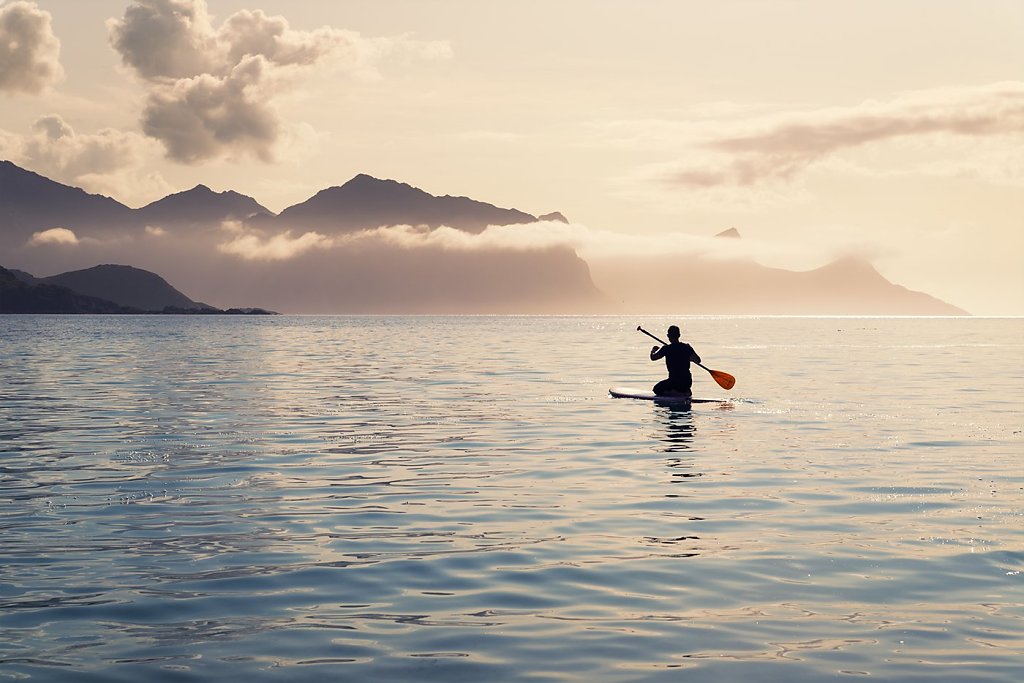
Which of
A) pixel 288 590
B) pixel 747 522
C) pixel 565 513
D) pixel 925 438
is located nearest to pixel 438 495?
pixel 565 513


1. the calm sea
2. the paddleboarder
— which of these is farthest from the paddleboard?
the calm sea

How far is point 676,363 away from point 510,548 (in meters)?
20.7

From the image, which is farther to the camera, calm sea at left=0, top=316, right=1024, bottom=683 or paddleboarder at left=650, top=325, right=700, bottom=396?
paddleboarder at left=650, top=325, right=700, bottom=396

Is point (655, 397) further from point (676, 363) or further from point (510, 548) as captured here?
point (510, 548)

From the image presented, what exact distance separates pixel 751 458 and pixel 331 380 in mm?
29394

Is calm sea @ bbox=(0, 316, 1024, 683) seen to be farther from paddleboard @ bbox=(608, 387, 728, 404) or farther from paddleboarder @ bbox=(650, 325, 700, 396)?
paddleboard @ bbox=(608, 387, 728, 404)

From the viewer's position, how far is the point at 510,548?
13039 mm

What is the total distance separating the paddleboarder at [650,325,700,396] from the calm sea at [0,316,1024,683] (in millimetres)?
2767

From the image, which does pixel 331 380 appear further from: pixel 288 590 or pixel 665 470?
pixel 288 590

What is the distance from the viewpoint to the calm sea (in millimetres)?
8961

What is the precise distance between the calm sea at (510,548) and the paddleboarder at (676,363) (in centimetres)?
277

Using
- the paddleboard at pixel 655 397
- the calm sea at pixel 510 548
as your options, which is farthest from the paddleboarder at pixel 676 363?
the calm sea at pixel 510 548

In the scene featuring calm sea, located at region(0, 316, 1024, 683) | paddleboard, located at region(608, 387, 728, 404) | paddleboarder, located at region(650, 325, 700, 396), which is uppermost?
paddleboarder, located at region(650, 325, 700, 396)

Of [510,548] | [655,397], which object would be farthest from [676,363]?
[510,548]
